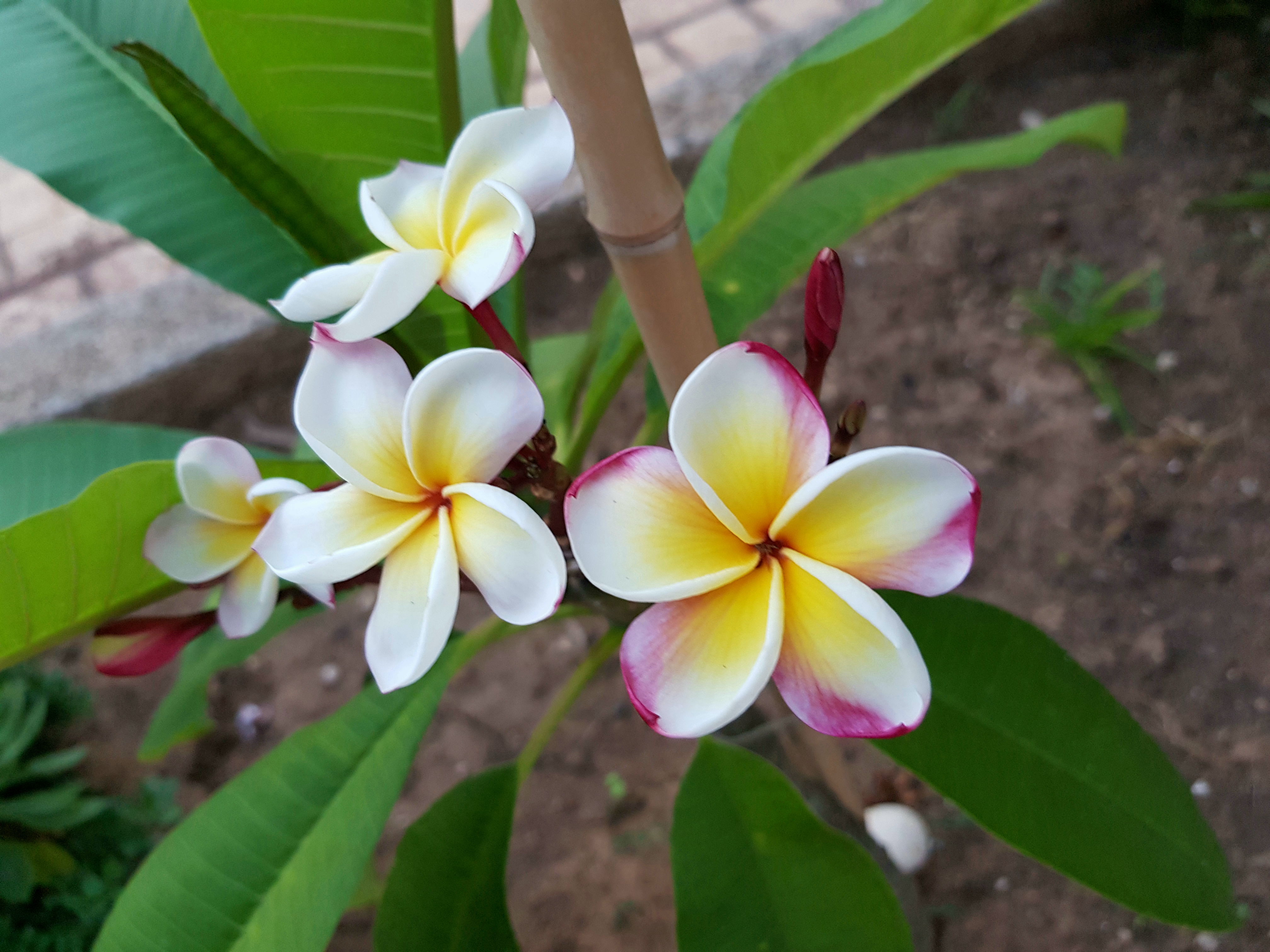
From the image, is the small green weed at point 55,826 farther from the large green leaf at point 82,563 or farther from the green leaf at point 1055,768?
the green leaf at point 1055,768

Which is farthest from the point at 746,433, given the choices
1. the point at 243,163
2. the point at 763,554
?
the point at 243,163

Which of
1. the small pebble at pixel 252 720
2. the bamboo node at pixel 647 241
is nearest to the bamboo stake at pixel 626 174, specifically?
the bamboo node at pixel 647 241

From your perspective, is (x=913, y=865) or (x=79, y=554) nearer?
(x=79, y=554)

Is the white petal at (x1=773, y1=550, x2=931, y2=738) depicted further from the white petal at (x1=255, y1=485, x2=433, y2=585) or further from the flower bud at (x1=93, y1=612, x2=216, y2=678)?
the flower bud at (x1=93, y1=612, x2=216, y2=678)

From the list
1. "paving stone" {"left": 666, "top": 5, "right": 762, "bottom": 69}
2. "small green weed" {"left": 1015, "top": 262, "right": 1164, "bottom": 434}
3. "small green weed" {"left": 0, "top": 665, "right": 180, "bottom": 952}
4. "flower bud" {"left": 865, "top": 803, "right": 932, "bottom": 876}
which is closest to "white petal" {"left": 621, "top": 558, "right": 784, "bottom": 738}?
"flower bud" {"left": 865, "top": 803, "right": 932, "bottom": 876}

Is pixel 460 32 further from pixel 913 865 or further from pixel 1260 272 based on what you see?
pixel 913 865

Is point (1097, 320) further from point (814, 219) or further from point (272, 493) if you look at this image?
point (272, 493)

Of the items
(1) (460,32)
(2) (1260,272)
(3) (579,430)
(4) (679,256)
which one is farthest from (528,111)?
(1) (460,32)
